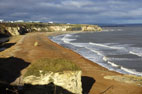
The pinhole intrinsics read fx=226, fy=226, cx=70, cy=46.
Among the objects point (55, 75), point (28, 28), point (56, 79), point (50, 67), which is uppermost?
point (50, 67)

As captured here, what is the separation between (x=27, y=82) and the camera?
16.3 m

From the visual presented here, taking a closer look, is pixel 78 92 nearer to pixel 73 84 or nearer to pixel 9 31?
pixel 73 84

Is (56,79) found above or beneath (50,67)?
beneath

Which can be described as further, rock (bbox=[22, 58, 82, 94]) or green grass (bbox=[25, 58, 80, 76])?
green grass (bbox=[25, 58, 80, 76])

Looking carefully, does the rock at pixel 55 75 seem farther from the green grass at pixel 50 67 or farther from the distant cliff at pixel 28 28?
the distant cliff at pixel 28 28

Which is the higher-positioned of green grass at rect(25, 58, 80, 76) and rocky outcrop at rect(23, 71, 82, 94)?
green grass at rect(25, 58, 80, 76)

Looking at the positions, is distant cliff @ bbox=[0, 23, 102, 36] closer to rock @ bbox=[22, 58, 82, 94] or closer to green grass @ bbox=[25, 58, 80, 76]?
green grass @ bbox=[25, 58, 80, 76]

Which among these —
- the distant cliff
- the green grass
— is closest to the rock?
the green grass

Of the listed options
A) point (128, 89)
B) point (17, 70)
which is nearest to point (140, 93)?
point (128, 89)

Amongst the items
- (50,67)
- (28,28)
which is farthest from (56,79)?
(28,28)

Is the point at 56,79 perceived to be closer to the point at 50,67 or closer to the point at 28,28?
the point at 50,67

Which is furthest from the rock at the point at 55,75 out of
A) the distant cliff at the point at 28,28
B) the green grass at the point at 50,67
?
the distant cliff at the point at 28,28

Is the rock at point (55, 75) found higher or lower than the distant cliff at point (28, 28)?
higher

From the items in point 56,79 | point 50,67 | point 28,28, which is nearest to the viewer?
point 56,79
